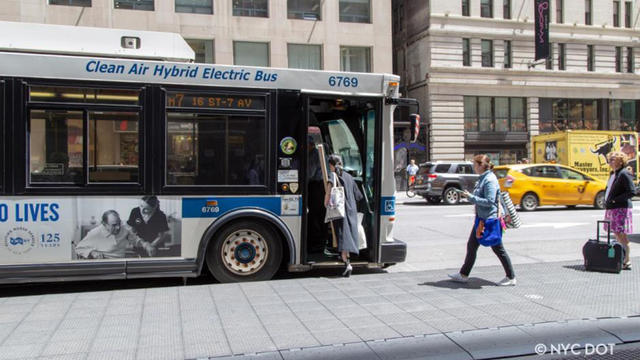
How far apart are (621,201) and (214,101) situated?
19.8 ft

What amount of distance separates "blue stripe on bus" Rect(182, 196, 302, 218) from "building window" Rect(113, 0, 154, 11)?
23.4 meters

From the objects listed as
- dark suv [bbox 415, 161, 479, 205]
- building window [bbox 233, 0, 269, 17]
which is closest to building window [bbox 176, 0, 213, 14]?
building window [bbox 233, 0, 269, 17]

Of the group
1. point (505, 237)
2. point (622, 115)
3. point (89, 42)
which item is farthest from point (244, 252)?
point (622, 115)

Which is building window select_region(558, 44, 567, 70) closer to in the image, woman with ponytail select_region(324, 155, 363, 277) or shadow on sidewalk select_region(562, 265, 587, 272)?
shadow on sidewalk select_region(562, 265, 587, 272)

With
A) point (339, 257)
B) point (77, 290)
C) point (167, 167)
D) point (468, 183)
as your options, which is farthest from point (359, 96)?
point (468, 183)

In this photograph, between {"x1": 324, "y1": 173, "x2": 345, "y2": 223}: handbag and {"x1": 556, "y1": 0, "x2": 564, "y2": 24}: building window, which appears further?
{"x1": 556, "y1": 0, "x2": 564, "y2": 24}: building window

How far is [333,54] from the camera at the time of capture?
30297mm

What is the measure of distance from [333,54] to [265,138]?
2410cm

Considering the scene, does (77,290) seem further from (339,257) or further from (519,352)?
(519,352)

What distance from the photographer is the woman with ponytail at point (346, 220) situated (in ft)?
24.5

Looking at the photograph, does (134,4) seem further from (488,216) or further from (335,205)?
(488,216)

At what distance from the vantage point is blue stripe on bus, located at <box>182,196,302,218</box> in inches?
269

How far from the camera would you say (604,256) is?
25.0 ft

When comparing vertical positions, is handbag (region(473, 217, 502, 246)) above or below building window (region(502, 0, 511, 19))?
below
